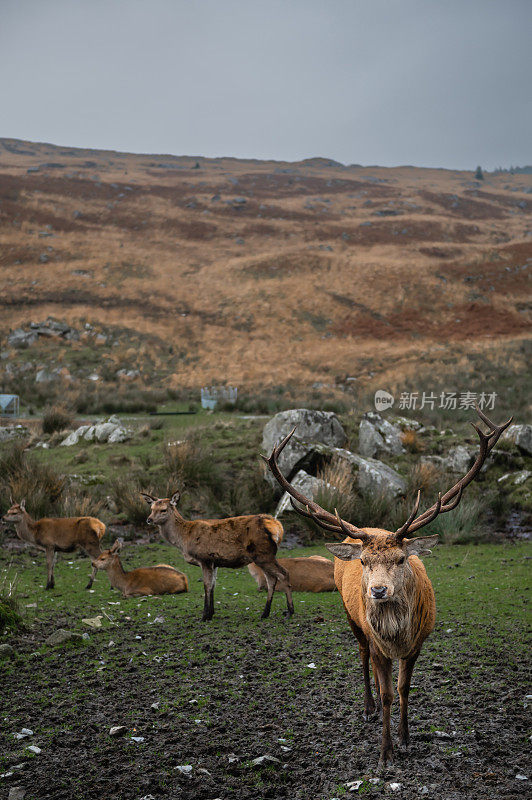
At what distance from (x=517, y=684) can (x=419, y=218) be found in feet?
249

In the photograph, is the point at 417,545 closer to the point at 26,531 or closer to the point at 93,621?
the point at 93,621

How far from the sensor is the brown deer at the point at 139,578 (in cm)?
869

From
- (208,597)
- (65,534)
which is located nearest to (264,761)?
(208,597)

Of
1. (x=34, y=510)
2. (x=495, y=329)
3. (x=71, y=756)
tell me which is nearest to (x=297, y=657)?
(x=71, y=756)

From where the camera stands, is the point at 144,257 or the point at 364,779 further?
the point at 144,257

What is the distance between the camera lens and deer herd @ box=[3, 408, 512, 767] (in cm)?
396

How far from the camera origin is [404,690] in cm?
419

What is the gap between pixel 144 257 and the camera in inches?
2406

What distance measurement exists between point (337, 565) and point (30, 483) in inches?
363

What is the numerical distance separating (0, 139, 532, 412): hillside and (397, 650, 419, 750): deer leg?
29738mm

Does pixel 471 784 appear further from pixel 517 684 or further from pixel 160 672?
pixel 160 672

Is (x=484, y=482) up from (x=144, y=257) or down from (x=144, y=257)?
down

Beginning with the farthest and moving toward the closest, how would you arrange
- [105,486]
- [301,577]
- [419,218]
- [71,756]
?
[419,218] < [105,486] < [301,577] < [71,756]

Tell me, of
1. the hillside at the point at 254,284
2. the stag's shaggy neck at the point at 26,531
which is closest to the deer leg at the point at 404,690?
the stag's shaggy neck at the point at 26,531
